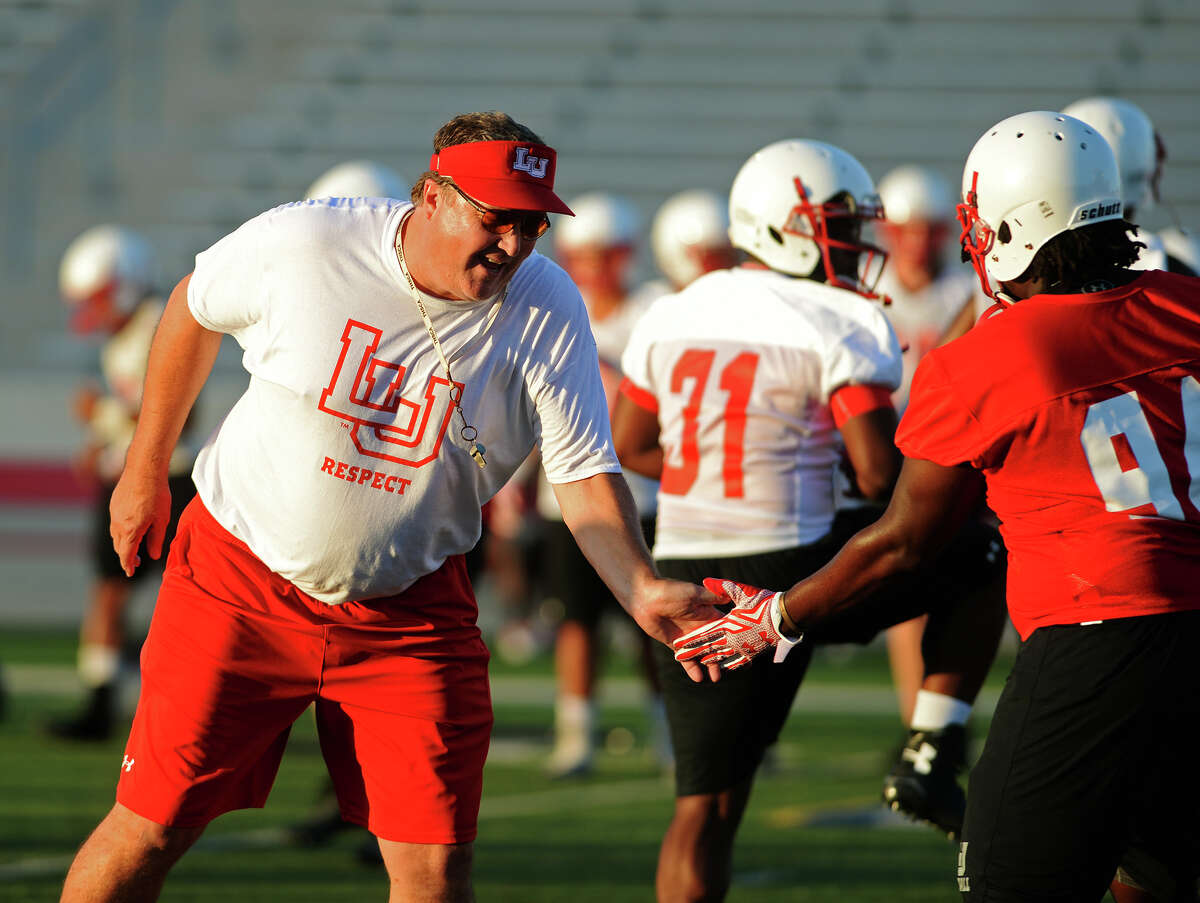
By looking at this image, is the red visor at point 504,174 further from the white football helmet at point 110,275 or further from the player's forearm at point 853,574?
the white football helmet at point 110,275

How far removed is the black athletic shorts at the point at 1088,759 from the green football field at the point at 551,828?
88.7 inches

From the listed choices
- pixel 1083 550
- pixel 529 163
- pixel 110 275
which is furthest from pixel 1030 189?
pixel 110 275

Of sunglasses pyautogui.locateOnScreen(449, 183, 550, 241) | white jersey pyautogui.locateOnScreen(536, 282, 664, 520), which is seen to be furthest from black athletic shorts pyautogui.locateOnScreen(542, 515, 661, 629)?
sunglasses pyautogui.locateOnScreen(449, 183, 550, 241)

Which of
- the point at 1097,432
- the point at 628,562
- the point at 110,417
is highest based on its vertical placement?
the point at 1097,432

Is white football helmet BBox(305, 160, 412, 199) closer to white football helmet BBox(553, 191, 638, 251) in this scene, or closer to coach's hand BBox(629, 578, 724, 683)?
→ white football helmet BBox(553, 191, 638, 251)

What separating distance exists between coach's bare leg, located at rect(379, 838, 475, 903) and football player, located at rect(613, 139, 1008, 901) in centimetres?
81

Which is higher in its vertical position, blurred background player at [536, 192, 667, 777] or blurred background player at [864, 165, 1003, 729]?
blurred background player at [864, 165, 1003, 729]

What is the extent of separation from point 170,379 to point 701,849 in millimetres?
1702

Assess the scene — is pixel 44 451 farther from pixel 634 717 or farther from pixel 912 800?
pixel 912 800

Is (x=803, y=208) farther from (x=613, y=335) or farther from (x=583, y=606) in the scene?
(x=613, y=335)

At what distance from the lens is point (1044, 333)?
3031 millimetres

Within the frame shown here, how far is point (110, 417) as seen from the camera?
8.30m

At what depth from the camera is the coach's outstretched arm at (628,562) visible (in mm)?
3518

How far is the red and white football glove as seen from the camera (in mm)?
3492
